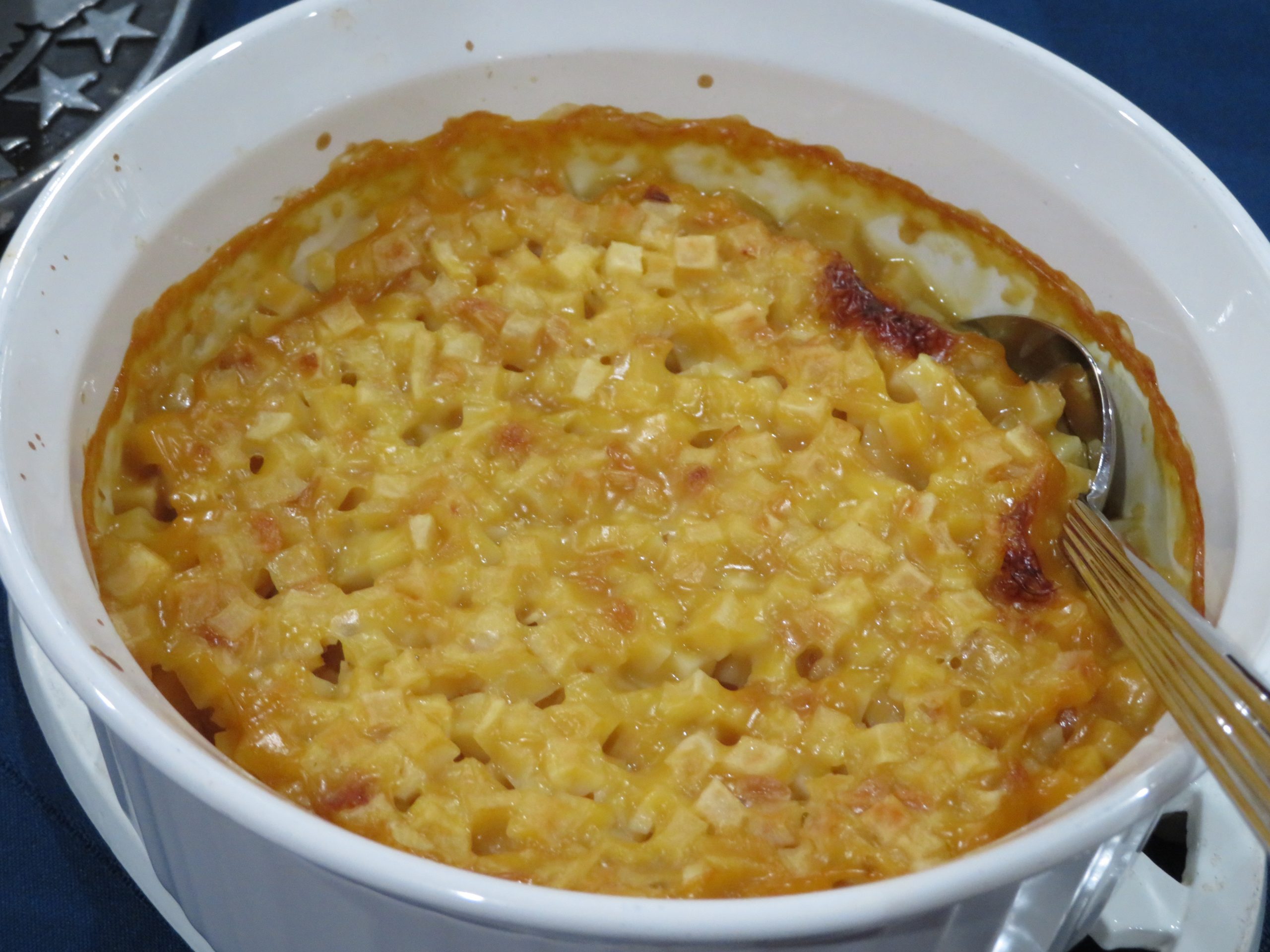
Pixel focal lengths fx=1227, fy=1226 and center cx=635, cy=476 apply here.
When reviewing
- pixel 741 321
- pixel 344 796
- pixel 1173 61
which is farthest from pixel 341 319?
pixel 1173 61

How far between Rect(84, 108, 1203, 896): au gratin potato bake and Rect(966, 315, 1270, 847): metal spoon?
34mm

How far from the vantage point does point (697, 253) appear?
1.35 metres

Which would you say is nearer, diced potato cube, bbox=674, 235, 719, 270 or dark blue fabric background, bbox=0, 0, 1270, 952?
diced potato cube, bbox=674, 235, 719, 270

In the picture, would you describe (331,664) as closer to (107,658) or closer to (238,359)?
(107,658)

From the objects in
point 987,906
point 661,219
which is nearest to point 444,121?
point 661,219

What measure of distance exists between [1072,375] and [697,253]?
0.42 metres

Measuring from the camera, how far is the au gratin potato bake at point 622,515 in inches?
38.6

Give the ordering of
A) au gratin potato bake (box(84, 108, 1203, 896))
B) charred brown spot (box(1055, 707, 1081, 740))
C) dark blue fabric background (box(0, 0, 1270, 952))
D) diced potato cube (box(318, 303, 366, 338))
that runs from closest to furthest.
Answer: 1. au gratin potato bake (box(84, 108, 1203, 896))
2. charred brown spot (box(1055, 707, 1081, 740))
3. diced potato cube (box(318, 303, 366, 338))
4. dark blue fabric background (box(0, 0, 1270, 952))

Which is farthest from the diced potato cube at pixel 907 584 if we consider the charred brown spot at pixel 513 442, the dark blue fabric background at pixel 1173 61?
the dark blue fabric background at pixel 1173 61

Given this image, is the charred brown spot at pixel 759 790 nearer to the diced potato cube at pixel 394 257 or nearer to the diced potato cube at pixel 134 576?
the diced potato cube at pixel 134 576

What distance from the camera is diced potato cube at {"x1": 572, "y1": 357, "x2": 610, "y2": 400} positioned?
1235mm

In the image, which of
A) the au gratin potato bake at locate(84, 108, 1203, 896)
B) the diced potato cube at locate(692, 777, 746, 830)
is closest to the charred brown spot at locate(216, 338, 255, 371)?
the au gratin potato bake at locate(84, 108, 1203, 896)

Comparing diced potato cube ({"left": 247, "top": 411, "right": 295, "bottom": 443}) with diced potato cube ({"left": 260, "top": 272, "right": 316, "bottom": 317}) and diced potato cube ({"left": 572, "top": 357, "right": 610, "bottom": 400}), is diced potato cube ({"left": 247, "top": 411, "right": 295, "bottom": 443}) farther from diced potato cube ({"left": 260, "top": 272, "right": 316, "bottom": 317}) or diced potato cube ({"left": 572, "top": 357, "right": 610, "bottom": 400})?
diced potato cube ({"left": 572, "top": 357, "right": 610, "bottom": 400})

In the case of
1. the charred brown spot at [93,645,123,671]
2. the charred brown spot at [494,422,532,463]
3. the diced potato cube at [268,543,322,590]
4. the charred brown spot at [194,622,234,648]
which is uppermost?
the charred brown spot at [93,645,123,671]
